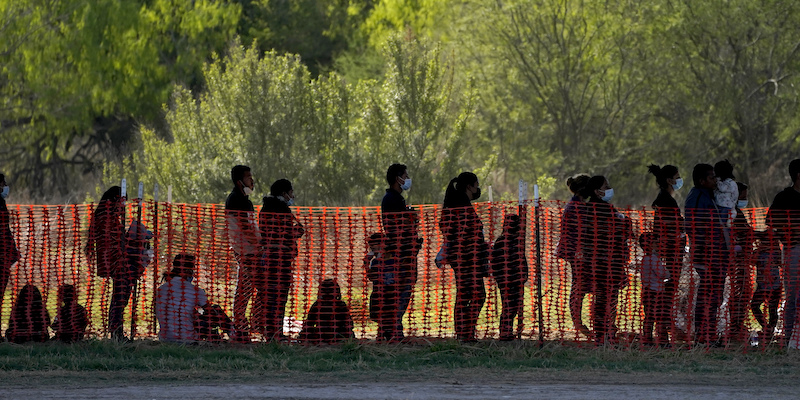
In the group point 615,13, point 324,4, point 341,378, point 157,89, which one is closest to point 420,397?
point 341,378

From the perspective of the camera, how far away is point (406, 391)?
9.32 meters

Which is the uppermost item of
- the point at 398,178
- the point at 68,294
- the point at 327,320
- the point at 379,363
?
the point at 398,178

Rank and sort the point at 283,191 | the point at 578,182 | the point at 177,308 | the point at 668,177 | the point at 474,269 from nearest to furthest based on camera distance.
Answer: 1. the point at 474,269
2. the point at 177,308
3. the point at 668,177
4. the point at 283,191
5. the point at 578,182

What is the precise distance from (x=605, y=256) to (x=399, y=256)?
2.00 metres

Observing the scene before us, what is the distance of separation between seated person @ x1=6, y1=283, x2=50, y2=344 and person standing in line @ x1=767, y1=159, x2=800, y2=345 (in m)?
7.14

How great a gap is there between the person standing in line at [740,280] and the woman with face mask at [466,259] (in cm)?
243

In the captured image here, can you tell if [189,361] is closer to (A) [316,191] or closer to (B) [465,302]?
(B) [465,302]

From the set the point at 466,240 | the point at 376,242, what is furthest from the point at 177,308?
the point at 466,240

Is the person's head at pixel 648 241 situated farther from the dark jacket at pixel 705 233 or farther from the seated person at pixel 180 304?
the seated person at pixel 180 304

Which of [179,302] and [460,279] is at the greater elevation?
[460,279]

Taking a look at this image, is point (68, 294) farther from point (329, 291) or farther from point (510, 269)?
point (510, 269)

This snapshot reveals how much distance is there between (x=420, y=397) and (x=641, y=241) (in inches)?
134

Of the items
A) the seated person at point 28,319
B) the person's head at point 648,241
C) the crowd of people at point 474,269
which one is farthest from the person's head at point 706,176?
the seated person at point 28,319

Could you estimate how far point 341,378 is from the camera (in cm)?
989
